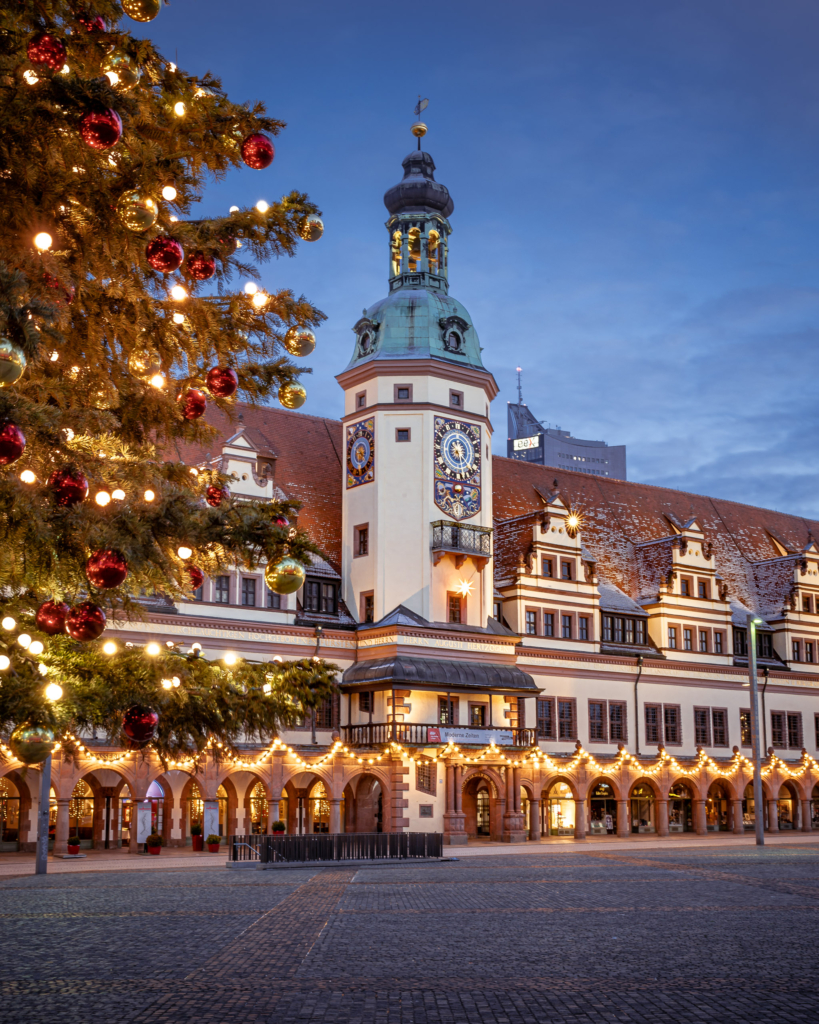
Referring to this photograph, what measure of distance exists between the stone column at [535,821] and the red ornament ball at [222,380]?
40630 mm

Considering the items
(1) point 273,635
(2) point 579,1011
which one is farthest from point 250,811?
(2) point 579,1011

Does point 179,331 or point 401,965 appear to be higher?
point 179,331

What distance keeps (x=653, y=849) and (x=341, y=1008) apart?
31.6m

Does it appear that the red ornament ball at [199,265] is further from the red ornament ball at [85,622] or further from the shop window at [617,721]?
the shop window at [617,721]

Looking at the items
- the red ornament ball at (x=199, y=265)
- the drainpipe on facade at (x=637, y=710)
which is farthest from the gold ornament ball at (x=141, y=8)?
the drainpipe on facade at (x=637, y=710)

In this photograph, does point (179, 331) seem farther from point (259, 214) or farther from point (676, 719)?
point (676, 719)

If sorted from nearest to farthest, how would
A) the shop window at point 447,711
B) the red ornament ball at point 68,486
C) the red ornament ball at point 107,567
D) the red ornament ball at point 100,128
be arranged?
the red ornament ball at point 100,128
the red ornament ball at point 68,486
the red ornament ball at point 107,567
the shop window at point 447,711

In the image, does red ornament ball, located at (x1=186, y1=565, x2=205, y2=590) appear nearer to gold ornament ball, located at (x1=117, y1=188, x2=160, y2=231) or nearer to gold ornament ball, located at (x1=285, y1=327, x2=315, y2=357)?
gold ornament ball, located at (x1=285, y1=327, x2=315, y2=357)

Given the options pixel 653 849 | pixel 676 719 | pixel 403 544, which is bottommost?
pixel 653 849

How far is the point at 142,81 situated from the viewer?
8328 millimetres

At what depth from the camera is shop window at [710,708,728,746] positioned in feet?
181

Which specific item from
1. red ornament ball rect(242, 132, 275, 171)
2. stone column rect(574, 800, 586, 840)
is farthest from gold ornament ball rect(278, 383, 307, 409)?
stone column rect(574, 800, 586, 840)

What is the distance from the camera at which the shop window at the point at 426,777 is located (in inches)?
1698

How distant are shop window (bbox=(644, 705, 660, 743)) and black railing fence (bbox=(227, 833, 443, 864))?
71.9 ft
